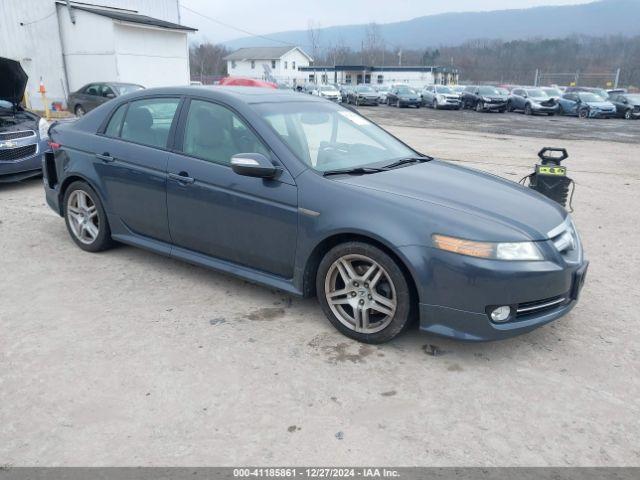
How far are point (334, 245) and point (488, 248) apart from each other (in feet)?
3.30

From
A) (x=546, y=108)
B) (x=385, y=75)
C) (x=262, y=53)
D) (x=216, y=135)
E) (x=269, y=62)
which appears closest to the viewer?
(x=216, y=135)

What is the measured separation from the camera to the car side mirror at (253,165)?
3.61m

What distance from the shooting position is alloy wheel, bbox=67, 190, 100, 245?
5.05m

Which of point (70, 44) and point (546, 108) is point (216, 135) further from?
point (546, 108)

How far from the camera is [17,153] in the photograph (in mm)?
7535

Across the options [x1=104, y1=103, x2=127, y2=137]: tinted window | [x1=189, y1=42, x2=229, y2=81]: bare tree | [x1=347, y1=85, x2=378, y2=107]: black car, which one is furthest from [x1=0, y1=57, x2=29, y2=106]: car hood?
[x1=189, y1=42, x2=229, y2=81]: bare tree

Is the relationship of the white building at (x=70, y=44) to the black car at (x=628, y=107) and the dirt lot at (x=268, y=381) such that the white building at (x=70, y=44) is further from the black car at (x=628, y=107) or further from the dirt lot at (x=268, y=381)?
the black car at (x=628, y=107)

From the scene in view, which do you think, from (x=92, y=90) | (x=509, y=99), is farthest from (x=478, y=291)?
(x=509, y=99)

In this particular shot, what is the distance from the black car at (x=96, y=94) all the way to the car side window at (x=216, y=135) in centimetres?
1516

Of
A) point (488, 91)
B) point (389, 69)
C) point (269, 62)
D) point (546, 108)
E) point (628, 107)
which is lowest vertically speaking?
point (546, 108)

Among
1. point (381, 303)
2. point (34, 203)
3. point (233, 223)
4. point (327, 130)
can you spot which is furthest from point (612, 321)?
point (34, 203)

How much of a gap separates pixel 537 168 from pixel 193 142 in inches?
162

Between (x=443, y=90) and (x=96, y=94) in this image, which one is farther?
(x=443, y=90)

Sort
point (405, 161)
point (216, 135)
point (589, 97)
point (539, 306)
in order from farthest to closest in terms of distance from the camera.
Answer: point (589, 97)
point (405, 161)
point (216, 135)
point (539, 306)
